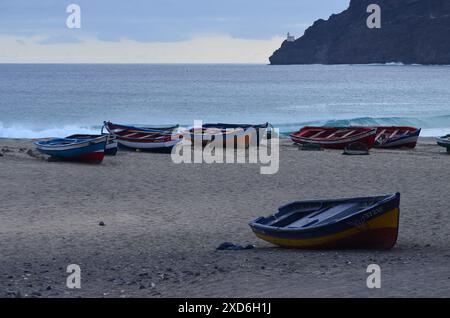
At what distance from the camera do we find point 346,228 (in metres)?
12.7

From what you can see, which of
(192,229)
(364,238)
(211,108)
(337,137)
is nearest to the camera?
(364,238)

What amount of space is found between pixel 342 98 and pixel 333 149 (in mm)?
59822

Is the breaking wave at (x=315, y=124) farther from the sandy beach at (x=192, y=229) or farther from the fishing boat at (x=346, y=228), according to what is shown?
the fishing boat at (x=346, y=228)

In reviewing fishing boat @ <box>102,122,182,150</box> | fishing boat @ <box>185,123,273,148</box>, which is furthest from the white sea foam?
fishing boat @ <box>185,123,273,148</box>

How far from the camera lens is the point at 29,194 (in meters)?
19.0

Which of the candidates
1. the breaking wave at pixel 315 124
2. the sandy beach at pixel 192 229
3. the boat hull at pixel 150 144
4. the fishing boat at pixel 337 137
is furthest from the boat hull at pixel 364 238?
the breaking wave at pixel 315 124

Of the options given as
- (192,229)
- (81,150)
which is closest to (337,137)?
(81,150)

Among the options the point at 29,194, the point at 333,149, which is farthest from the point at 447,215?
the point at 333,149

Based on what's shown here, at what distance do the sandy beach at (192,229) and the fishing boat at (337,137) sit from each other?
4500 mm

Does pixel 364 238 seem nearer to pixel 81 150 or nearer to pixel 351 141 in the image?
pixel 81 150

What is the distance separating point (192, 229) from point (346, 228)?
11.5ft

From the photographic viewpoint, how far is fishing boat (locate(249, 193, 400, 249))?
1251cm

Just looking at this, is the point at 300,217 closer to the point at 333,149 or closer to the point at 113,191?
the point at 113,191
